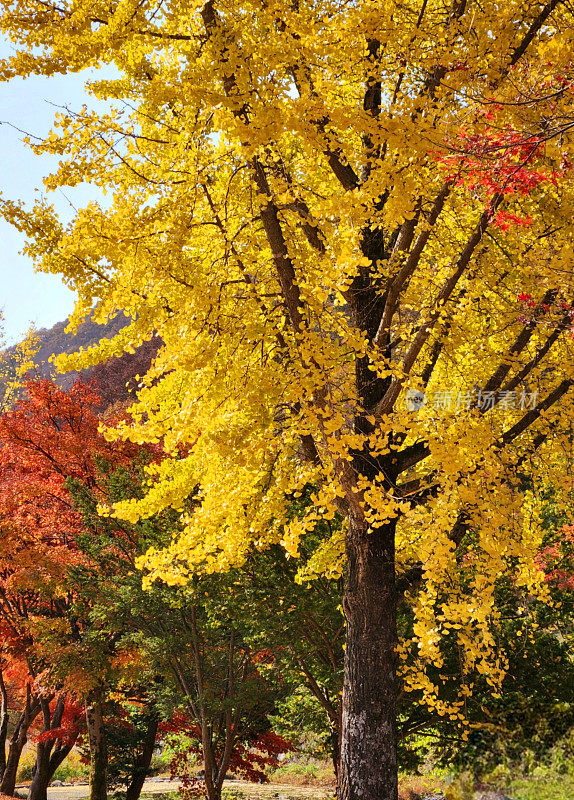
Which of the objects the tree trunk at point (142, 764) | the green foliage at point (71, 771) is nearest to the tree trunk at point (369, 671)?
the tree trunk at point (142, 764)

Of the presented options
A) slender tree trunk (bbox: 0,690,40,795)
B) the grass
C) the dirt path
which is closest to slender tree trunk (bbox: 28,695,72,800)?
slender tree trunk (bbox: 0,690,40,795)

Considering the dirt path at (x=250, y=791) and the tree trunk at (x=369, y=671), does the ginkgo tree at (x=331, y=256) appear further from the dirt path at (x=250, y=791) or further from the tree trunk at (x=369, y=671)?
the dirt path at (x=250, y=791)

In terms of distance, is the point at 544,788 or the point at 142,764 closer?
the point at 544,788

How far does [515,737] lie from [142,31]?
666cm

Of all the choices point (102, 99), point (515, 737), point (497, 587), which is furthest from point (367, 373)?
point (497, 587)

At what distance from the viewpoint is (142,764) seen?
1086 cm

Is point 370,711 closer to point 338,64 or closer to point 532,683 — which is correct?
point 532,683

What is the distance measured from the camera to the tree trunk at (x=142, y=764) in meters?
10.6

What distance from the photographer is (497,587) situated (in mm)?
7941

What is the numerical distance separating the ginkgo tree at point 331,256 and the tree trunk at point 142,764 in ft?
24.4

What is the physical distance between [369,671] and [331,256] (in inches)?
117

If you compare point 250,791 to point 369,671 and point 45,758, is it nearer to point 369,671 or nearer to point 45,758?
point 45,758

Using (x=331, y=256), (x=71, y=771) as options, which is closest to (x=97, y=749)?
(x=331, y=256)

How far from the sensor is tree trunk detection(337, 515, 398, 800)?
4387 mm
